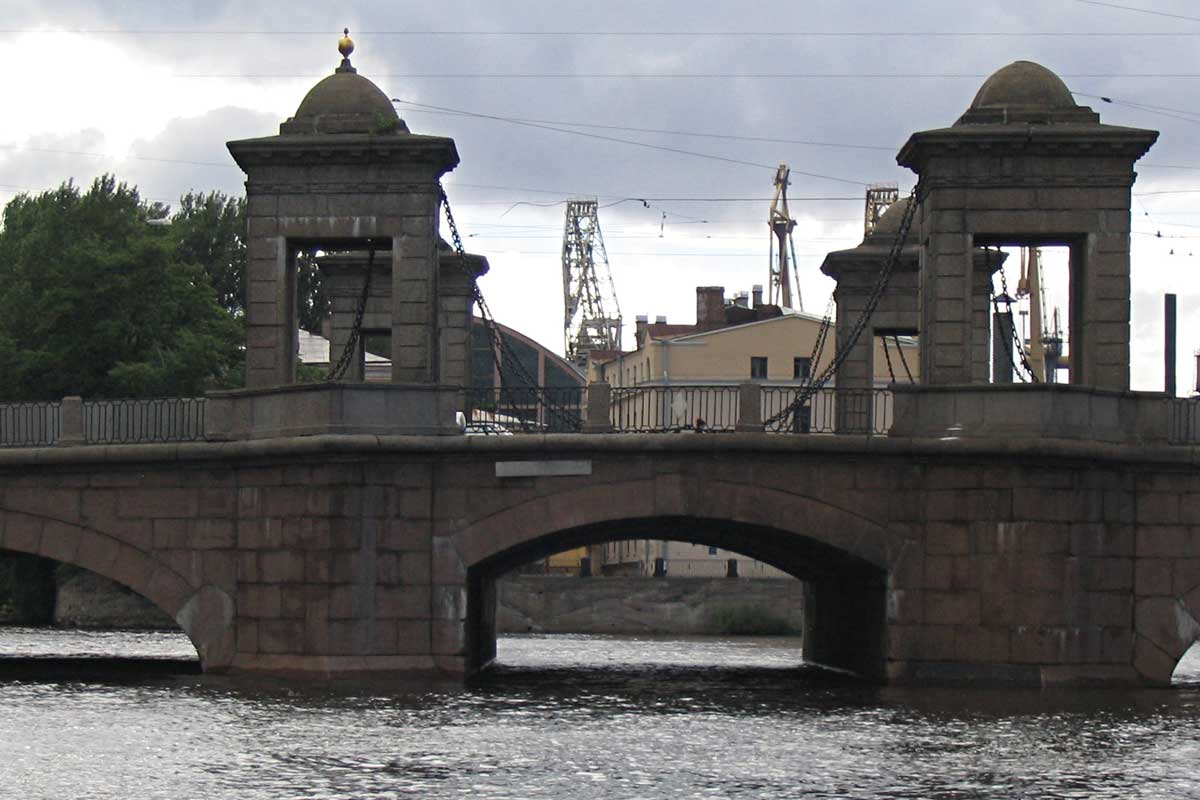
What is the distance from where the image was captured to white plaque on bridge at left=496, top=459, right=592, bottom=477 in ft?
103

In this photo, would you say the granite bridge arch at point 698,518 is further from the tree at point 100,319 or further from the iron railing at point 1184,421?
the tree at point 100,319

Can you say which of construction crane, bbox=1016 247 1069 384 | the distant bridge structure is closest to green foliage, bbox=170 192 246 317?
→ construction crane, bbox=1016 247 1069 384

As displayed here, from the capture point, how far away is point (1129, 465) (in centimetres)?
3089

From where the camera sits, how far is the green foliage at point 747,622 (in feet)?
190

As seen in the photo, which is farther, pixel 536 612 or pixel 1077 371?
pixel 536 612

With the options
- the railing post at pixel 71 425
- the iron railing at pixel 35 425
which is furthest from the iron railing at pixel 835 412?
the iron railing at pixel 35 425

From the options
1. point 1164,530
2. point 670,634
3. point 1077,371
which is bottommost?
point 670,634

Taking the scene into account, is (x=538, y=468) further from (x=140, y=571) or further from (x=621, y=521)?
(x=140, y=571)

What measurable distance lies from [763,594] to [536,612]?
562 centimetres

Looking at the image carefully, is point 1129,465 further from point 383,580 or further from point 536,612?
point 536,612

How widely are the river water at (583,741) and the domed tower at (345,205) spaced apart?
4.83m

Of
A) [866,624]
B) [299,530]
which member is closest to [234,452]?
[299,530]

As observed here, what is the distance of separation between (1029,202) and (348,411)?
9357mm

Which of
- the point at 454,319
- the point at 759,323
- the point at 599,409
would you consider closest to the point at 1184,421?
the point at 599,409
